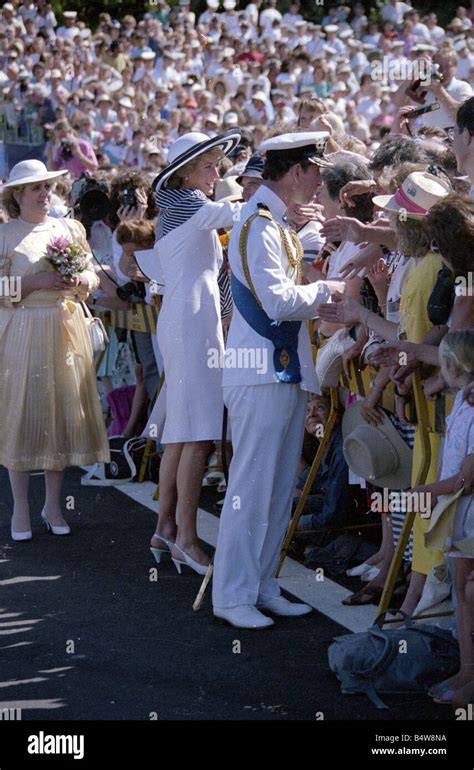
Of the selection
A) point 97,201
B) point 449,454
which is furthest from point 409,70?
point 449,454

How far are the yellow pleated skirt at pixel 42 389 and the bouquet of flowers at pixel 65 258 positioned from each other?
0.24 meters

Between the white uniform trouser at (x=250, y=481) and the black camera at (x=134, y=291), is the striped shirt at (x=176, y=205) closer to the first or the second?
the white uniform trouser at (x=250, y=481)

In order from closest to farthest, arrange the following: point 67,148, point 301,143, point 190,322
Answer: point 301,143, point 190,322, point 67,148

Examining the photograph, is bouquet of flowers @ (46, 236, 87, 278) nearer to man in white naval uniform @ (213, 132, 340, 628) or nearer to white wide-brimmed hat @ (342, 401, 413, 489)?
man in white naval uniform @ (213, 132, 340, 628)

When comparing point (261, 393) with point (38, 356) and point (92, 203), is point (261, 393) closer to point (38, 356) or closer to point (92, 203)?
point (38, 356)

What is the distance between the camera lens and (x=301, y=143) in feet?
20.4

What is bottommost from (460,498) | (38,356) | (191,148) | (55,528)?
(55,528)

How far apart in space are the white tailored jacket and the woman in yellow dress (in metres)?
Result: 2.07

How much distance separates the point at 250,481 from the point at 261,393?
42 centimetres

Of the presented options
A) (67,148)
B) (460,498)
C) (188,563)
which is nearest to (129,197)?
(188,563)

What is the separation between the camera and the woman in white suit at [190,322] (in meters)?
7.19

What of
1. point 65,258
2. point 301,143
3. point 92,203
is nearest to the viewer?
point 301,143

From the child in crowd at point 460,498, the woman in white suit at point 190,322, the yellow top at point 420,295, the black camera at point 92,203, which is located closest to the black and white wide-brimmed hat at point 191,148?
the woman in white suit at point 190,322

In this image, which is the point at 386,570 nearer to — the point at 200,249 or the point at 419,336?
the point at 419,336
